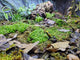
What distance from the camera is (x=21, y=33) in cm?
202

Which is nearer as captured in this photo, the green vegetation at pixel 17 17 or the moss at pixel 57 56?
the moss at pixel 57 56

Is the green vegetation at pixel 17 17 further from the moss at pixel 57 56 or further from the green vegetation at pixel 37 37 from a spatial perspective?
the moss at pixel 57 56

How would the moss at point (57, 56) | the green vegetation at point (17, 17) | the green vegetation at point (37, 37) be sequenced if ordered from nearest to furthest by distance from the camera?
the moss at point (57, 56) < the green vegetation at point (37, 37) < the green vegetation at point (17, 17)

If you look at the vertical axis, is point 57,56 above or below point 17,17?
below

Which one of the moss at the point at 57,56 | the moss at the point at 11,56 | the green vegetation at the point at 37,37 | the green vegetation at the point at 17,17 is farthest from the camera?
the green vegetation at the point at 17,17

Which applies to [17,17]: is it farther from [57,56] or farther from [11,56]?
[57,56]

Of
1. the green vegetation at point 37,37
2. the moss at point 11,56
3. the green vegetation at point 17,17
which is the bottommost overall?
the green vegetation at point 37,37

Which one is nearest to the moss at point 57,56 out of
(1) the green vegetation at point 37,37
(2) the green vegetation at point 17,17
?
(1) the green vegetation at point 37,37

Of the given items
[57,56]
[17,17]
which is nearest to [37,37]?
[57,56]

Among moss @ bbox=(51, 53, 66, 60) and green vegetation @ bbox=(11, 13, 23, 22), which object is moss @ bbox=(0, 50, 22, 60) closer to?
moss @ bbox=(51, 53, 66, 60)

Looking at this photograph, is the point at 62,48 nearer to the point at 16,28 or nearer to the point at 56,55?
the point at 56,55

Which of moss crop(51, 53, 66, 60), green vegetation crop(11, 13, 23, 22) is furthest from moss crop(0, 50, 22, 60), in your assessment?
green vegetation crop(11, 13, 23, 22)

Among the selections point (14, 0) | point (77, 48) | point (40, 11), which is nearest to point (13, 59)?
point (77, 48)

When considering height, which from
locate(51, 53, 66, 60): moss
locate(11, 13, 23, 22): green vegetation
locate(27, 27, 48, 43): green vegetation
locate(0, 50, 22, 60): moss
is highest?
locate(11, 13, 23, 22): green vegetation
